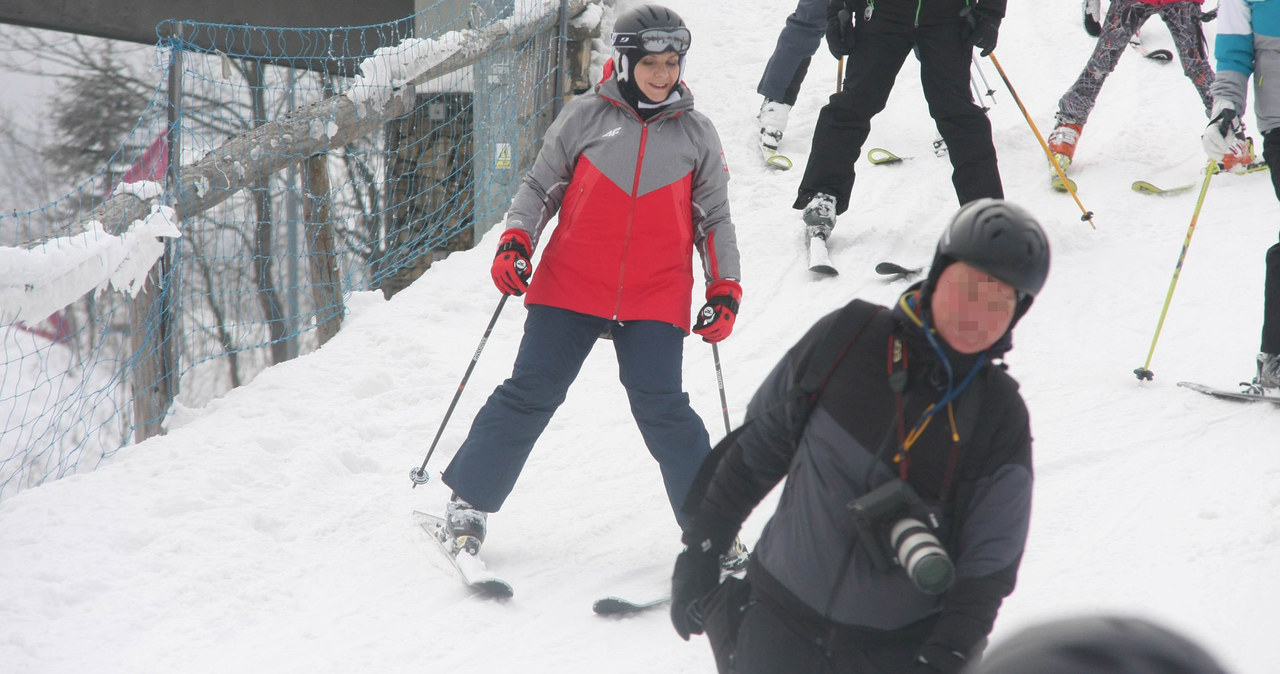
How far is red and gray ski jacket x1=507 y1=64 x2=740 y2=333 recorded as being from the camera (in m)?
3.25

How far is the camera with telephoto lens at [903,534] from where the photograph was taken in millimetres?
1616

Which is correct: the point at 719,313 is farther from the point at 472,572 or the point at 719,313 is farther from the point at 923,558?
the point at 923,558

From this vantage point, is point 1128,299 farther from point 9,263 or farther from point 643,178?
point 9,263

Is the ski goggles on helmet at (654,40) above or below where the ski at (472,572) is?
above

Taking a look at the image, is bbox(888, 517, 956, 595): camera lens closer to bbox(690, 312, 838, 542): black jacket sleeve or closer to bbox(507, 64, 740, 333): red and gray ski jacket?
bbox(690, 312, 838, 542): black jacket sleeve

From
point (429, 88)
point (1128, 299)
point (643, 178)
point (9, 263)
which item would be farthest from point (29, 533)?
point (1128, 299)

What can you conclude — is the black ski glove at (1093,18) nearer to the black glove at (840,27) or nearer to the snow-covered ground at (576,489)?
the snow-covered ground at (576,489)

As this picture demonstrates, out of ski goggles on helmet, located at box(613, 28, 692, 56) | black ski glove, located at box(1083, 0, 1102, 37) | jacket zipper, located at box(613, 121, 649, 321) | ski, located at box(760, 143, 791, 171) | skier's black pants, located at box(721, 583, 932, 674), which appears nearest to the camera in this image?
skier's black pants, located at box(721, 583, 932, 674)

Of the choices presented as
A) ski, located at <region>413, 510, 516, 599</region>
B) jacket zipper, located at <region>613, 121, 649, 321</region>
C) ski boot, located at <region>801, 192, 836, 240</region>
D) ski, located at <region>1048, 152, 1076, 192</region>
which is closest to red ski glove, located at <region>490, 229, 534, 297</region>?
jacket zipper, located at <region>613, 121, 649, 321</region>

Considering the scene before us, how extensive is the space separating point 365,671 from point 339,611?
362 mm

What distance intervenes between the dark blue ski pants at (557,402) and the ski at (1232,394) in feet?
7.77

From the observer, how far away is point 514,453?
3.31m

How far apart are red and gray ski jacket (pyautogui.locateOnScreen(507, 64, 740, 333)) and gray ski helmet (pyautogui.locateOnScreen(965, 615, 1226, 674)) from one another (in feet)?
7.62

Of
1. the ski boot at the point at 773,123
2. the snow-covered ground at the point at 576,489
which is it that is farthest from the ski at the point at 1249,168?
the ski boot at the point at 773,123
